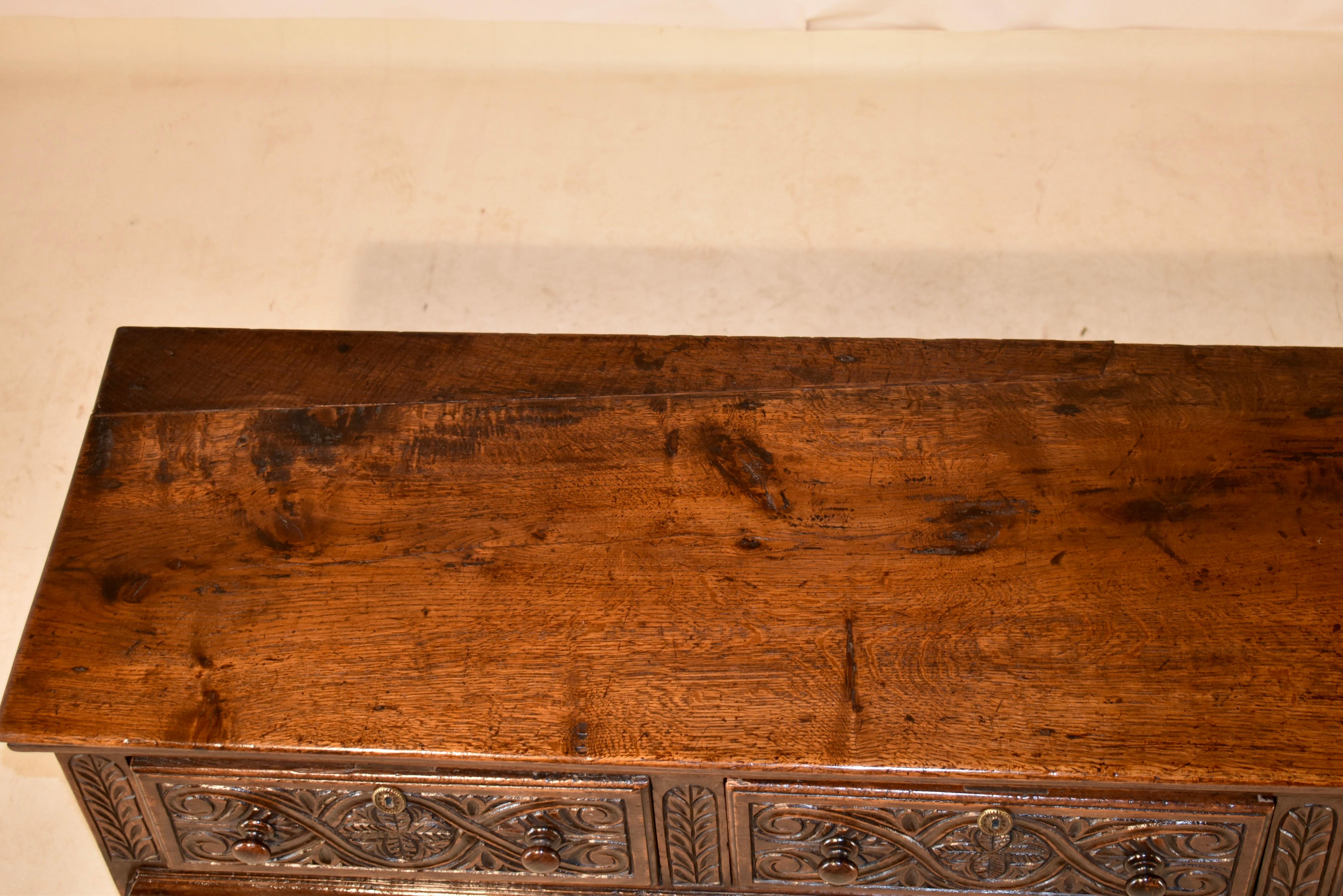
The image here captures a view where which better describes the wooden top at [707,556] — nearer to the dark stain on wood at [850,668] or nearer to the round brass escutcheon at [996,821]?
the dark stain on wood at [850,668]

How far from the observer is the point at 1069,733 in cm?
176

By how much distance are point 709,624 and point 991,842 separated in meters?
0.48

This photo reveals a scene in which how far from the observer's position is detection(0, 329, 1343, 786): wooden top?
1.79m

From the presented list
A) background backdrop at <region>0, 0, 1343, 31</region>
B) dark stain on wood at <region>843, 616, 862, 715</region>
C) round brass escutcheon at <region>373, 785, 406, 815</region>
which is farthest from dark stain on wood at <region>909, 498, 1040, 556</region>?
background backdrop at <region>0, 0, 1343, 31</region>

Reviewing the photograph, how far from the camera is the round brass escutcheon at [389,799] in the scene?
187 centimetres

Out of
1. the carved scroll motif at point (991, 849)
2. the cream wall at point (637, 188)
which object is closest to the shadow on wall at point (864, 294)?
the cream wall at point (637, 188)

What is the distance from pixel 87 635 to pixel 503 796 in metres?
0.61

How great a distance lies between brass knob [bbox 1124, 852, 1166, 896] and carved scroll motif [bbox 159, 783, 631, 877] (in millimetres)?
682

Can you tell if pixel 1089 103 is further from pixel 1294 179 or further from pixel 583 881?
pixel 583 881

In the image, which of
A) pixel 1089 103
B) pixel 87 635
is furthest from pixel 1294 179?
pixel 87 635

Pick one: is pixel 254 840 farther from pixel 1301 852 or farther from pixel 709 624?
pixel 1301 852

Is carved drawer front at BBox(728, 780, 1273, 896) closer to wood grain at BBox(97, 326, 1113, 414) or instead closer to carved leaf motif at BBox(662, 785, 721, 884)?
carved leaf motif at BBox(662, 785, 721, 884)

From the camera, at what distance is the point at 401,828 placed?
1.93 metres

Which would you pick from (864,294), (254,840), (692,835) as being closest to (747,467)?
(692,835)
